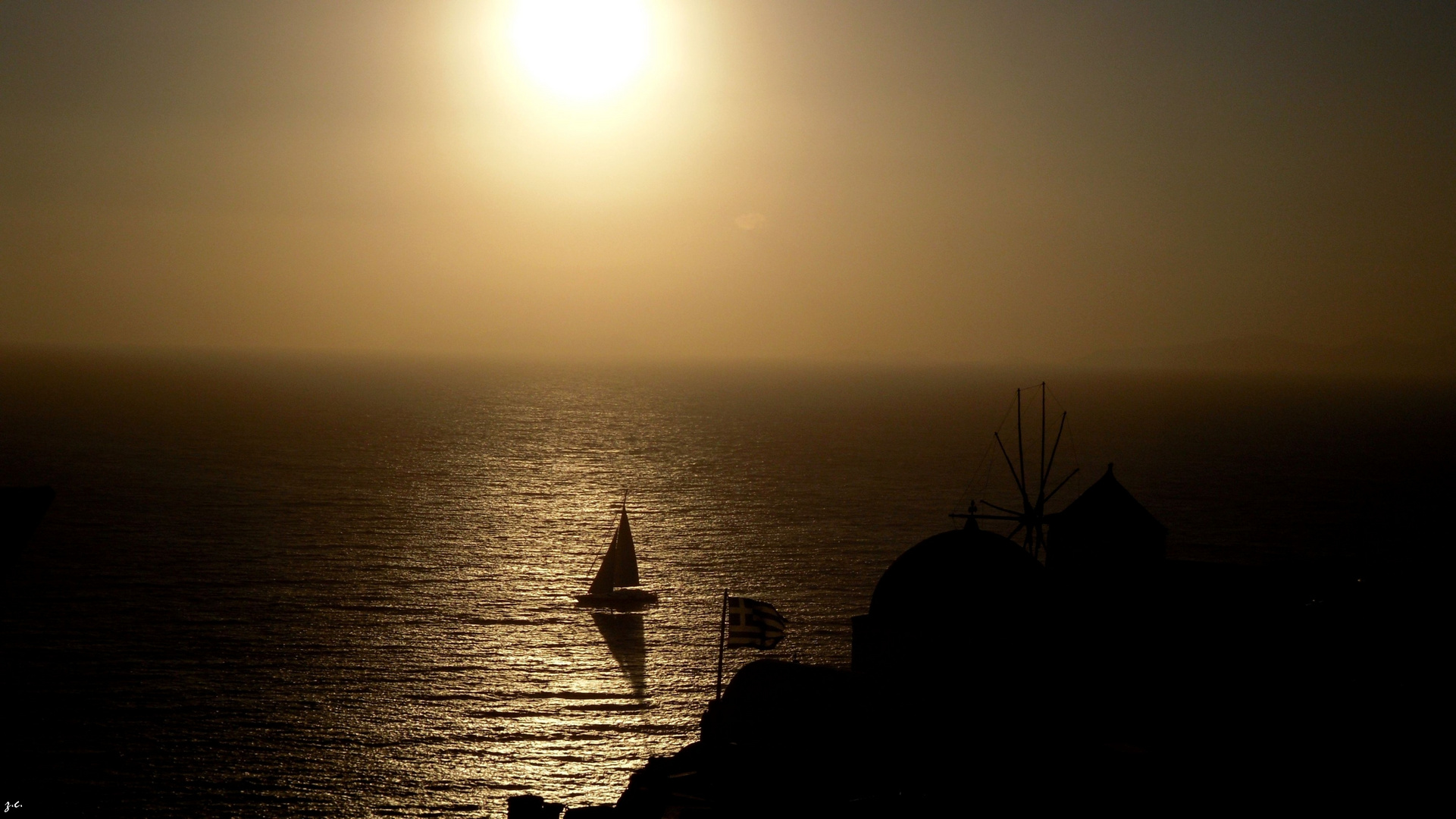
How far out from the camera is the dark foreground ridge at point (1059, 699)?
29.1 meters

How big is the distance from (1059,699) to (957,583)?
5046 mm

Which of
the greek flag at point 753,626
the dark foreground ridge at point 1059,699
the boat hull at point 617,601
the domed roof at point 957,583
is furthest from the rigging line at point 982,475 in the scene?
the greek flag at point 753,626

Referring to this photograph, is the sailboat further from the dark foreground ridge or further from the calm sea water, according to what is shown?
the dark foreground ridge

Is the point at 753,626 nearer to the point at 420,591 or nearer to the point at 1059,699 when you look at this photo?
the point at 1059,699

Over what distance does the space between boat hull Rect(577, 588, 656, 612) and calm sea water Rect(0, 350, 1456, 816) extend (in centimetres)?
130

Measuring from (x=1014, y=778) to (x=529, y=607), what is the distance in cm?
4485

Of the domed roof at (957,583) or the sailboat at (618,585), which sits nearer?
the domed roof at (957,583)

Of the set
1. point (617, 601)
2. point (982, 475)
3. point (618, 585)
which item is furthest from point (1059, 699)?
point (982, 475)

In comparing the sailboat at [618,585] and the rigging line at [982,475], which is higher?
the rigging line at [982,475]

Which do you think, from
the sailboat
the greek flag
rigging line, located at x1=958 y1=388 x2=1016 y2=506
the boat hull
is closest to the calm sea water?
rigging line, located at x1=958 y1=388 x2=1016 y2=506

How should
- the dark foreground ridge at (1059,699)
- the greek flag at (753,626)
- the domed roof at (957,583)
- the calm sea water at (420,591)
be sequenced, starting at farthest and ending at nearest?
the calm sea water at (420,591) → the domed roof at (957,583) → the greek flag at (753,626) → the dark foreground ridge at (1059,699)

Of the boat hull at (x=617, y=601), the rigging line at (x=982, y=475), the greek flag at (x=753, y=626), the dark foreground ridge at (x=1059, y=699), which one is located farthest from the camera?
the rigging line at (x=982, y=475)

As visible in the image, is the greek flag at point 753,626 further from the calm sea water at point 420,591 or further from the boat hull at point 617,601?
the boat hull at point 617,601

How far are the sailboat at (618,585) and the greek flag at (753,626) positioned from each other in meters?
32.2
